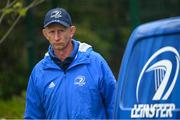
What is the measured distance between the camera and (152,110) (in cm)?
474

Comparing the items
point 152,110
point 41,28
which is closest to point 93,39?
point 41,28

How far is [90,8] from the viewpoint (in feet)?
50.9

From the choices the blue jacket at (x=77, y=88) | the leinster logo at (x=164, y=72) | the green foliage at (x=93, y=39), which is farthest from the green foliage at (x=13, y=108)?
the leinster logo at (x=164, y=72)

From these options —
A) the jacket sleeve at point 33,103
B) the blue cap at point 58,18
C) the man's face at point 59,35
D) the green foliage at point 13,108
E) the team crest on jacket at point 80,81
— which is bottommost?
the green foliage at point 13,108

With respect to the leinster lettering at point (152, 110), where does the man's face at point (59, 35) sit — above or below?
above

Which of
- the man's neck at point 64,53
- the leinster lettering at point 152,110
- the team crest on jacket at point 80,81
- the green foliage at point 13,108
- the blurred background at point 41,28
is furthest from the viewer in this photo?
the blurred background at point 41,28

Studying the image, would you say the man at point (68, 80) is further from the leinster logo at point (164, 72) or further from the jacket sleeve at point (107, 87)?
the leinster logo at point (164, 72)

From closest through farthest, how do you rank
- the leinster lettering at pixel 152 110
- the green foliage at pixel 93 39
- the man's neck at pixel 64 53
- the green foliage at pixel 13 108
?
1. the leinster lettering at pixel 152 110
2. the man's neck at pixel 64 53
3. the green foliage at pixel 13 108
4. the green foliage at pixel 93 39

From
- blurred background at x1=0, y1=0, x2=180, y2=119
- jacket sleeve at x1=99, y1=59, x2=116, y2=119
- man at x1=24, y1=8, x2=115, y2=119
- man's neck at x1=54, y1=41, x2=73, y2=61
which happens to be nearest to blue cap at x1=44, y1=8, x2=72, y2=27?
man at x1=24, y1=8, x2=115, y2=119

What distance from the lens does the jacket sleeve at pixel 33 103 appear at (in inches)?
243

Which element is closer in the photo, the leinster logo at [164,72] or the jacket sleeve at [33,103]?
the leinster logo at [164,72]

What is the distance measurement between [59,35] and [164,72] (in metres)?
1.51

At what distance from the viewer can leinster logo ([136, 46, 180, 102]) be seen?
15.3 ft

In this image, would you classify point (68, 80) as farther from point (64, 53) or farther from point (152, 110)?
point (152, 110)
